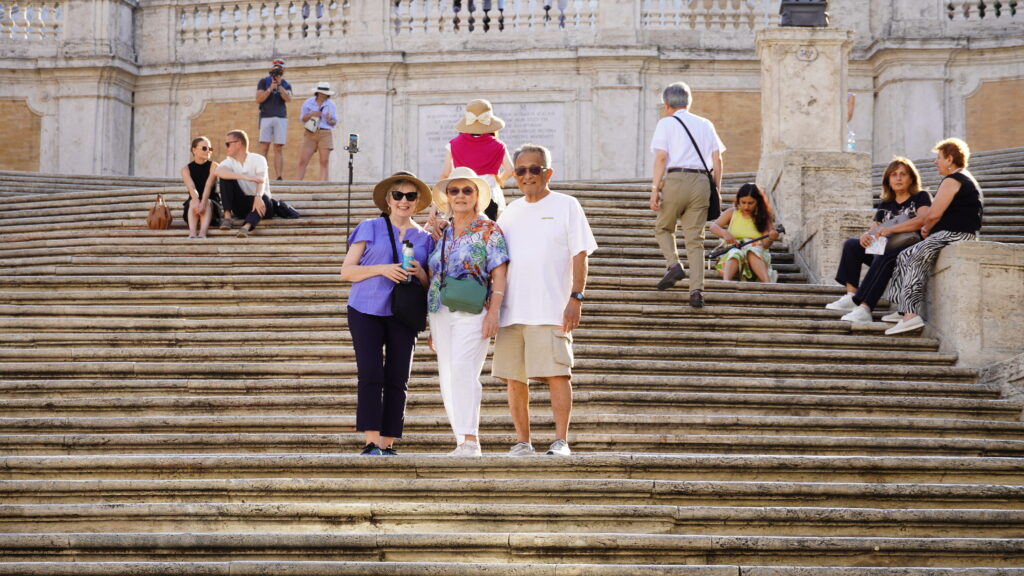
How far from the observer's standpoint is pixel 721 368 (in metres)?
9.41

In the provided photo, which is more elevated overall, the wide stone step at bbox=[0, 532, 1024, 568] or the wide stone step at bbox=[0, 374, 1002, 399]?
the wide stone step at bbox=[0, 374, 1002, 399]

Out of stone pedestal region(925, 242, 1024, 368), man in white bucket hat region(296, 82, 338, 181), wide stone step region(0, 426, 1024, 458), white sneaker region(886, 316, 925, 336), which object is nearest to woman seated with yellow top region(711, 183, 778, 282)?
white sneaker region(886, 316, 925, 336)

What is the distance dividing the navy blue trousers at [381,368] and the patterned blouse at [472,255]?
23cm

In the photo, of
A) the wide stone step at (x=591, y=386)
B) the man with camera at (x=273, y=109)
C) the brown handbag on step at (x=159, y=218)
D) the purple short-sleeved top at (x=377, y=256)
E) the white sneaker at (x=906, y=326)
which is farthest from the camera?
the man with camera at (x=273, y=109)

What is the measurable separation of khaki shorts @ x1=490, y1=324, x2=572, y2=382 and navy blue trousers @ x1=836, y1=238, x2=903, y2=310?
11.8ft

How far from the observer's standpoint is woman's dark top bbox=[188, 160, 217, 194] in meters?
13.3

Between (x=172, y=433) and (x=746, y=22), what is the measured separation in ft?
46.6

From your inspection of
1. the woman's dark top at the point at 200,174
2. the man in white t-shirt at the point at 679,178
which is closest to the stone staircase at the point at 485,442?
the man in white t-shirt at the point at 679,178

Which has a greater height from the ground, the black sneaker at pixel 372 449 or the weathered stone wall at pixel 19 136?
the weathered stone wall at pixel 19 136

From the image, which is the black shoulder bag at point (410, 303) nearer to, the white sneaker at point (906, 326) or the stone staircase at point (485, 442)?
the stone staircase at point (485, 442)

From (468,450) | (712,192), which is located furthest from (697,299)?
(468,450)

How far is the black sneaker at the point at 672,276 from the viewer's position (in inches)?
425

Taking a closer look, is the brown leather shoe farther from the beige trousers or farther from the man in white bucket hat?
the man in white bucket hat

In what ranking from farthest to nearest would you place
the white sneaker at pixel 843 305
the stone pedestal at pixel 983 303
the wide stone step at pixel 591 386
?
the white sneaker at pixel 843 305 → the stone pedestal at pixel 983 303 → the wide stone step at pixel 591 386
